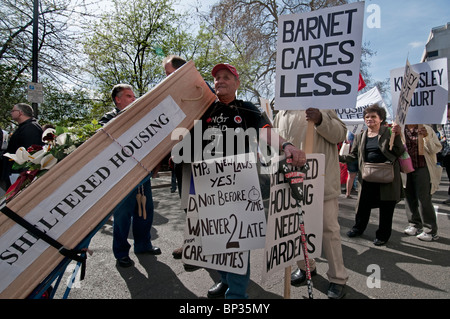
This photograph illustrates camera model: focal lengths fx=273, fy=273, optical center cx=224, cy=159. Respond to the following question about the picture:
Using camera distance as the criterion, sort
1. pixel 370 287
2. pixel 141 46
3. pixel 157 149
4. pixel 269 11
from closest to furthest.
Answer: pixel 157 149 < pixel 370 287 < pixel 141 46 < pixel 269 11

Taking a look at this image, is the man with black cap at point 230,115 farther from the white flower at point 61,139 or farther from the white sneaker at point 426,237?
the white sneaker at point 426,237

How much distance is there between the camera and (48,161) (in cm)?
175

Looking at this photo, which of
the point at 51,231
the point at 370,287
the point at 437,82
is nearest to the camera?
the point at 51,231

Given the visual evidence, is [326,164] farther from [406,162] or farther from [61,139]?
[61,139]

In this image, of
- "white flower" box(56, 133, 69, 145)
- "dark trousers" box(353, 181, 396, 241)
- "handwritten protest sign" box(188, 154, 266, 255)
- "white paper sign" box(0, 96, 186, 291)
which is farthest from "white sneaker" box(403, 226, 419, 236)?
A: "white flower" box(56, 133, 69, 145)

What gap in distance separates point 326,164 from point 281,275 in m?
1.33

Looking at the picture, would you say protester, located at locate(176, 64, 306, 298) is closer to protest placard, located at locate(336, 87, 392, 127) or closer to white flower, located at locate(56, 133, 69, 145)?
white flower, located at locate(56, 133, 69, 145)

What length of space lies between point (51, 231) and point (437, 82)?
4.99 m

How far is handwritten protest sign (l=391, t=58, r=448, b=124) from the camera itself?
3.89 metres

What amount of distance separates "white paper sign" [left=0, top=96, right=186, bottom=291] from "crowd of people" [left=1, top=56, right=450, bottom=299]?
185 millimetres

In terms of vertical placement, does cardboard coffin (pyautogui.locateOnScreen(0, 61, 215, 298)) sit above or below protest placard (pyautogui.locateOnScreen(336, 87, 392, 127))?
below
